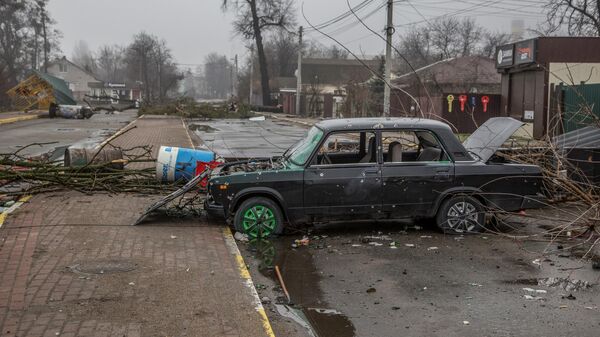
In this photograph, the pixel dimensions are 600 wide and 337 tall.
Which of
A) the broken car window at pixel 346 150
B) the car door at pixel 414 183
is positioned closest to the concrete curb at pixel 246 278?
the broken car window at pixel 346 150

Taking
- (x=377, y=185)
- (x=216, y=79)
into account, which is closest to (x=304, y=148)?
(x=377, y=185)

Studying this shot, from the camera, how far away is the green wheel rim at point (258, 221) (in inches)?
303

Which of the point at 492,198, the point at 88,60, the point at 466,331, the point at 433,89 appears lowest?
the point at 466,331

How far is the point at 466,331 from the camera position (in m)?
4.78

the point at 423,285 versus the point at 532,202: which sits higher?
the point at 532,202

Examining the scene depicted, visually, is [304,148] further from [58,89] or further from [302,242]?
[58,89]

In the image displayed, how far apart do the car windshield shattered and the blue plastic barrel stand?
252 cm

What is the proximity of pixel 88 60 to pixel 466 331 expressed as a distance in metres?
165

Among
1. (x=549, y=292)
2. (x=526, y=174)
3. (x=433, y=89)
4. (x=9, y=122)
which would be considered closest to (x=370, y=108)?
(x=433, y=89)

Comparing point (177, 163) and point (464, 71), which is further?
point (464, 71)

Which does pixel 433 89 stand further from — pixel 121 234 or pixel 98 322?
pixel 98 322

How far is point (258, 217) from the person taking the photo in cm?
770

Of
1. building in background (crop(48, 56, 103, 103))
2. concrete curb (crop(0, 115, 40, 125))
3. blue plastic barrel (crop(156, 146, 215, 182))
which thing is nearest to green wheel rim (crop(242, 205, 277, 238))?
blue plastic barrel (crop(156, 146, 215, 182))

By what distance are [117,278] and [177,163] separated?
475cm
